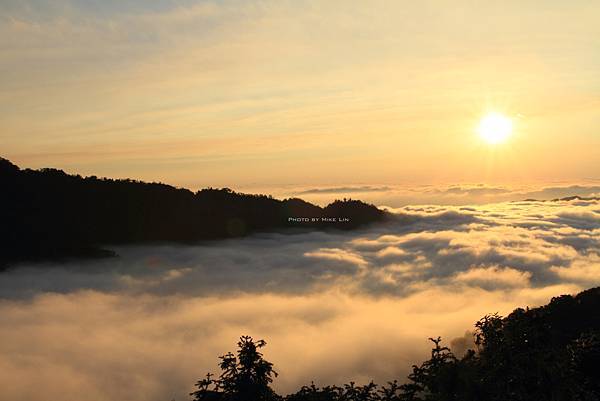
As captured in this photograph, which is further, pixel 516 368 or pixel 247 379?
pixel 247 379

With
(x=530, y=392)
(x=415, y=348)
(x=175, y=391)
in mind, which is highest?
(x=530, y=392)

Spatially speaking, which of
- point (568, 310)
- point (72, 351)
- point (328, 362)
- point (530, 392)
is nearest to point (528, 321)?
point (530, 392)

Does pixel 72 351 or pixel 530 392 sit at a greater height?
pixel 530 392

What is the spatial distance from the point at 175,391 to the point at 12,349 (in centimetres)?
5897

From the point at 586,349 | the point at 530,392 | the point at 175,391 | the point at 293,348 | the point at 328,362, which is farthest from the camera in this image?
the point at 293,348

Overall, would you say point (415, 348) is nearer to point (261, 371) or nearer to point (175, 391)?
point (175, 391)

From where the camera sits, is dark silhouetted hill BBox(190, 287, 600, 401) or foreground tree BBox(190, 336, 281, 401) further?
foreground tree BBox(190, 336, 281, 401)

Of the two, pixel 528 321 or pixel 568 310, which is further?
pixel 568 310

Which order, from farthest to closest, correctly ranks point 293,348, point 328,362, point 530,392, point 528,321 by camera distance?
point 293,348 < point 328,362 < point 528,321 < point 530,392

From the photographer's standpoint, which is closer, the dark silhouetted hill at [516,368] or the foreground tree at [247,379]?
the dark silhouetted hill at [516,368]

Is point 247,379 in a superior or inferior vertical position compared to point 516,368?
inferior

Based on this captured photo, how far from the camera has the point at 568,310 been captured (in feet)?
307

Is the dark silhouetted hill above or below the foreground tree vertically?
above

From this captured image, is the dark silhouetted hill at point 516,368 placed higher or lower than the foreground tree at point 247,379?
higher
